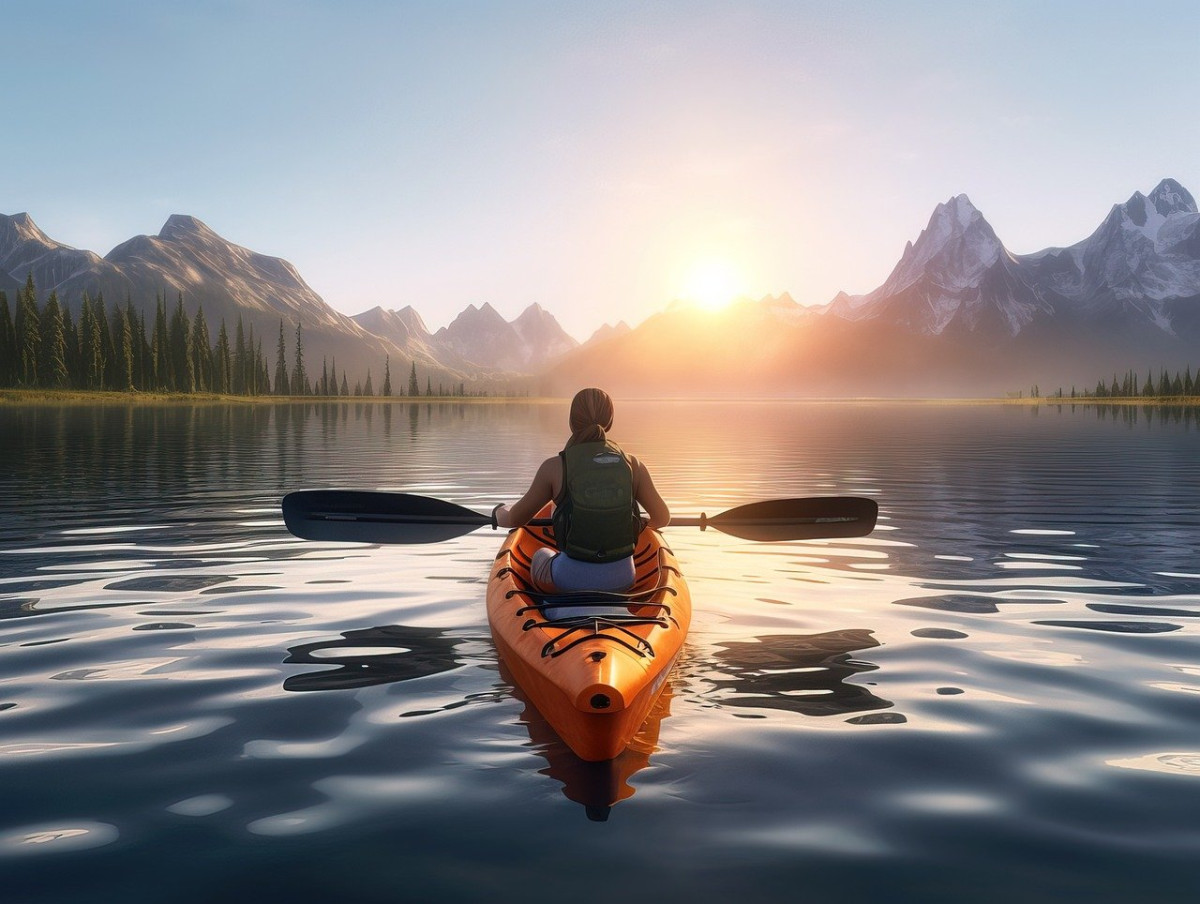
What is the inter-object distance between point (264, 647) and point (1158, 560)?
15.4 meters

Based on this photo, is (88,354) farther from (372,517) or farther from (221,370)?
(372,517)

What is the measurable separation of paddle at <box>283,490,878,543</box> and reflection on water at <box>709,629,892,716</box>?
2400mm

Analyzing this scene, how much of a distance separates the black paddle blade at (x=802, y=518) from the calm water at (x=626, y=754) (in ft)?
3.34

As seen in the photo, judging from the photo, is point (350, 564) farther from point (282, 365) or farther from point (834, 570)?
point (282, 365)

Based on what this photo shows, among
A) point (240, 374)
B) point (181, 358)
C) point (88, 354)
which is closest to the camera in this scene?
point (88, 354)

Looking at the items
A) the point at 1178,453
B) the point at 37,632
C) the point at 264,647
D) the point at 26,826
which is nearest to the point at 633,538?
the point at 264,647

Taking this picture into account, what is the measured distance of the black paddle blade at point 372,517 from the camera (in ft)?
45.2

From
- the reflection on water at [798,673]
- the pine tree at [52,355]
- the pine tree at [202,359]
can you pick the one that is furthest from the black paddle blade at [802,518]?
the pine tree at [202,359]

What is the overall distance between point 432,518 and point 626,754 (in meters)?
7.19

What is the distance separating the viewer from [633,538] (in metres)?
9.95

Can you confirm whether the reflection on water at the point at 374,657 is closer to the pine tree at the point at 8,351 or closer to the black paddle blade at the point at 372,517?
the black paddle blade at the point at 372,517

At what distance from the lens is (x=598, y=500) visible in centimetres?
950

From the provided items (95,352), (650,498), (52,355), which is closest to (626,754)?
(650,498)

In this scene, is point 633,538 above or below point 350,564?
above
